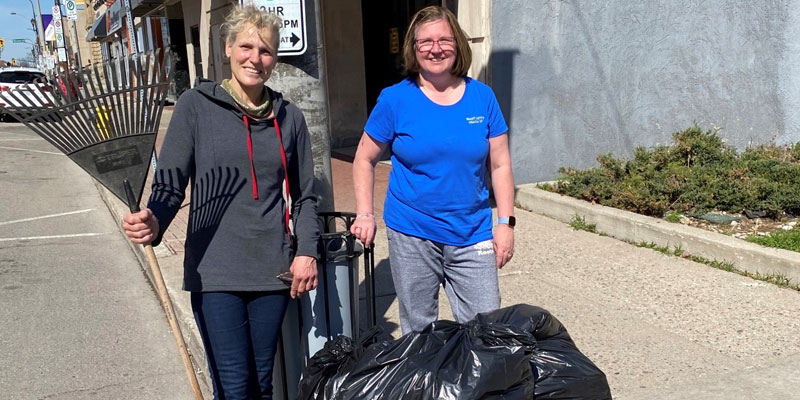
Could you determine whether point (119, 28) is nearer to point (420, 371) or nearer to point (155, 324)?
point (155, 324)

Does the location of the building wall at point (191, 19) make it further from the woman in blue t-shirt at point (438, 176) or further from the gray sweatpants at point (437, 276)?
the gray sweatpants at point (437, 276)

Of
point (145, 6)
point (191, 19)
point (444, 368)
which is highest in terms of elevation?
point (145, 6)

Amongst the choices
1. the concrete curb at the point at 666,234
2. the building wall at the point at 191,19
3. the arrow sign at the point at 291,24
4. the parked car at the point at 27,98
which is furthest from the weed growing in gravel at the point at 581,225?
the building wall at the point at 191,19

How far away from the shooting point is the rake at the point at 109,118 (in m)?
2.04

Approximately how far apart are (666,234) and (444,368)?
Result: 405 cm

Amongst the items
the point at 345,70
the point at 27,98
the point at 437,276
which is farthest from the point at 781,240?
the point at 345,70

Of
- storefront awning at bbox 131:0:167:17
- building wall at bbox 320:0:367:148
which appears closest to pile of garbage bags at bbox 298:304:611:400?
building wall at bbox 320:0:367:148

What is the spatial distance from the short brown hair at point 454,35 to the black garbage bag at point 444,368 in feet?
3.50

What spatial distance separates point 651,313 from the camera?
432 centimetres

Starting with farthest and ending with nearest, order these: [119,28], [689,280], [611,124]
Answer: [119,28] → [611,124] → [689,280]

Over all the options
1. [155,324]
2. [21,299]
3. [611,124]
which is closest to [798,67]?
[611,124]

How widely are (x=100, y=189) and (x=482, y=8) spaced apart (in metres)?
6.65

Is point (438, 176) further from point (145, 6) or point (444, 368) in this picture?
point (145, 6)

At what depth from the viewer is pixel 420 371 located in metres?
2.01
